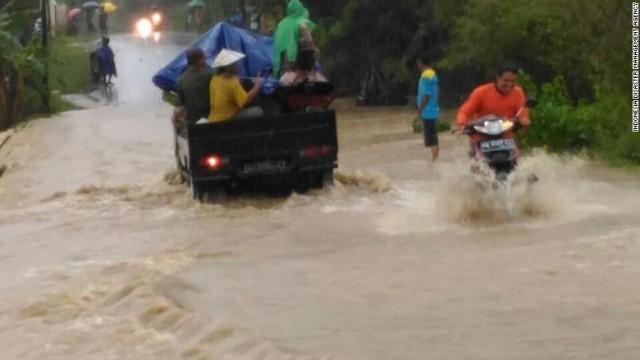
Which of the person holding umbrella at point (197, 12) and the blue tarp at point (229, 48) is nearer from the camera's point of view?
the blue tarp at point (229, 48)

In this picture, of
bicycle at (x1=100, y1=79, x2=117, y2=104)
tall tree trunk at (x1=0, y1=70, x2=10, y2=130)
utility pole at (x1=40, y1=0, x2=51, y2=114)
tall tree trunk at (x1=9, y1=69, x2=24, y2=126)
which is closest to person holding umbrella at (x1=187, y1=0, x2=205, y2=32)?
bicycle at (x1=100, y1=79, x2=117, y2=104)

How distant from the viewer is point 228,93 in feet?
48.6

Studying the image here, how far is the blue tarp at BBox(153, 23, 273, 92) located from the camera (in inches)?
677

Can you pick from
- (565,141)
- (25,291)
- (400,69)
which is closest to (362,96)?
(400,69)

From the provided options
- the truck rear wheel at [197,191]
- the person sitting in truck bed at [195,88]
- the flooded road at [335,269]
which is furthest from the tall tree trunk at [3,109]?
the truck rear wheel at [197,191]

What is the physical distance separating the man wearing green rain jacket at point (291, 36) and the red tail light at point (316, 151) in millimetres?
1246

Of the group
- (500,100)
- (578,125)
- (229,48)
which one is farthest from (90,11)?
(500,100)

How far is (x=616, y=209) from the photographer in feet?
42.0

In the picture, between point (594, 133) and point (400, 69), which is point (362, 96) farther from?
point (594, 133)

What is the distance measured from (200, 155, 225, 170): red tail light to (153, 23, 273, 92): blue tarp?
8.62 feet

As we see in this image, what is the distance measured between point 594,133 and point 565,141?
1.39 ft

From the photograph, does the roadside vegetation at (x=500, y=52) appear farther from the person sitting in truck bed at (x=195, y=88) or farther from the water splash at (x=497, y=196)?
the person sitting in truck bed at (x=195, y=88)

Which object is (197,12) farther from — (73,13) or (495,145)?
(495,145)

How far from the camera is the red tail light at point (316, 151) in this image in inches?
592
